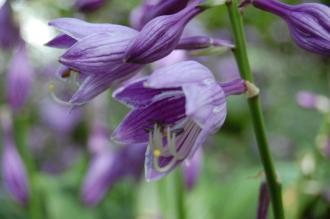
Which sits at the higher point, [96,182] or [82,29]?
[82,29]

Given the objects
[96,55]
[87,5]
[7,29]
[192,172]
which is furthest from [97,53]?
[7,29]

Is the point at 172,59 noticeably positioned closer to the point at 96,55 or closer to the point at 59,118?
the point at 96,55

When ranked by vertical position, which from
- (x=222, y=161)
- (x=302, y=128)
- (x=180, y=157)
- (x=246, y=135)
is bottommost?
(x=222, y=161)

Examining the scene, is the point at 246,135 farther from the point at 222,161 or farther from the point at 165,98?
the point at 165,98

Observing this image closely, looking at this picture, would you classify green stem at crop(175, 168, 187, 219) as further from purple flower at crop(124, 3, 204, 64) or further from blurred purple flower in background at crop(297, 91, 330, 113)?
purple flower at crop(124, 3, 204, 64)

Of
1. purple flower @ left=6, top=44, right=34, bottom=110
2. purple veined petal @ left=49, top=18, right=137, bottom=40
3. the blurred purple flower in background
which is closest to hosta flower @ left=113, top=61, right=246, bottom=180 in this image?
purple veined petal @ left=49, top=18, right=137, bottom=40

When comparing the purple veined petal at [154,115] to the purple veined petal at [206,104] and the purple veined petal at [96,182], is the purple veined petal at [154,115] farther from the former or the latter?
the purple veined petal at [96,182]

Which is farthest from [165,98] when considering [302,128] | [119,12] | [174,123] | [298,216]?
[119,12]
